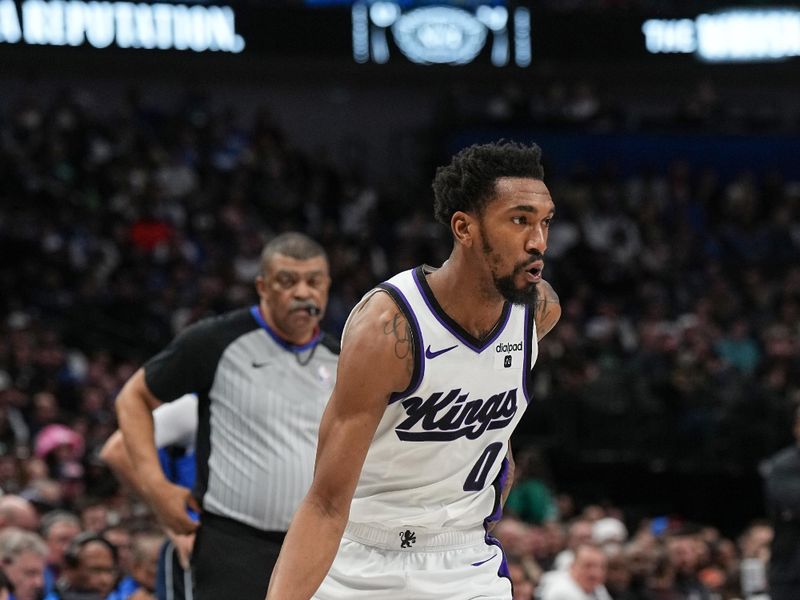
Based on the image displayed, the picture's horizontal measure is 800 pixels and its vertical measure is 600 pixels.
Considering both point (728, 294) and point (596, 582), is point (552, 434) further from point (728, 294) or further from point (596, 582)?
point (596, 582)

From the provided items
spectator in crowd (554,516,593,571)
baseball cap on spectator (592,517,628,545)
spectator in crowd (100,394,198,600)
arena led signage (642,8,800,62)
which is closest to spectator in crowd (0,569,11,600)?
spectator in crowd (100,394,198,600)

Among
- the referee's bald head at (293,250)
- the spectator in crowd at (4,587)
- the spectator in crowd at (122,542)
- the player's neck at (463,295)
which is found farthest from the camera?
the spectator in crowd at (122,542)

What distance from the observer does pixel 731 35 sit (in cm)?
1739

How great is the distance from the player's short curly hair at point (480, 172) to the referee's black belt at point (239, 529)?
1.80m

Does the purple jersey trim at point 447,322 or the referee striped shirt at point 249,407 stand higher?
the purple jersey trim at point 447,322

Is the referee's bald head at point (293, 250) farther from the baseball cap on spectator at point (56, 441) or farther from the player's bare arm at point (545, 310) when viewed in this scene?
the baseball cap on spectator at point (56, 441)

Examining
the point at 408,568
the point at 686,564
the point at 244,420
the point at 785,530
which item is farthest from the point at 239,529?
the point at 686,564

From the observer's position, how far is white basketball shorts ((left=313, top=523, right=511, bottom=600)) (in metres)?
3.62

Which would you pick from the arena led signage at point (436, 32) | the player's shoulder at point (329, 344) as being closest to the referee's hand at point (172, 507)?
the player's shoulder at point (329, 344)

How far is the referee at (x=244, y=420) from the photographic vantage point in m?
5.01

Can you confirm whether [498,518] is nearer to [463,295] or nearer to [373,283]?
[463,295]

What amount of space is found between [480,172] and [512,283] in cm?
31

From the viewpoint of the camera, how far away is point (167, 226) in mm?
16438

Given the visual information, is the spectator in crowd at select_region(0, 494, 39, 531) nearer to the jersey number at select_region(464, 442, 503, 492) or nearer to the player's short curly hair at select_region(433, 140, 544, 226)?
the jersey number at select_region(464, 442, 503, 492)
